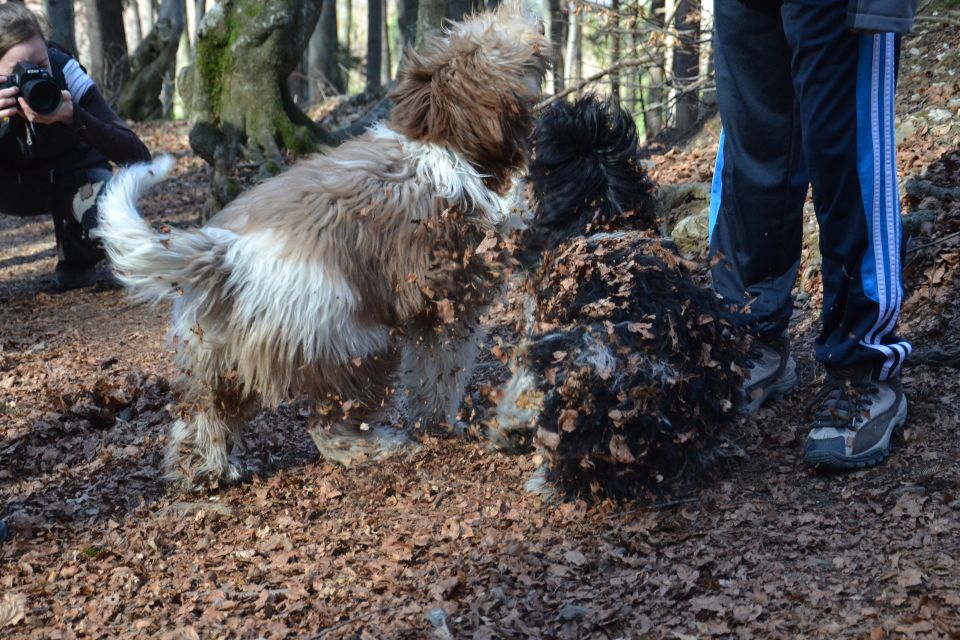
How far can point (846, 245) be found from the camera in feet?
10.1

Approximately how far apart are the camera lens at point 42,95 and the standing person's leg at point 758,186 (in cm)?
416

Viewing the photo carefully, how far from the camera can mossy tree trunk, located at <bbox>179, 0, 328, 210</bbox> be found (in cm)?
744

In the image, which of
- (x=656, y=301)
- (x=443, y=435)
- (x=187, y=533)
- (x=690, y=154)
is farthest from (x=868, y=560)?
(x=690, y=154)

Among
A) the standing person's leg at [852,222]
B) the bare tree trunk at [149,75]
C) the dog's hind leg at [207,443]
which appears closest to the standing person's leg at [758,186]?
the standing person's leg at [852,222]

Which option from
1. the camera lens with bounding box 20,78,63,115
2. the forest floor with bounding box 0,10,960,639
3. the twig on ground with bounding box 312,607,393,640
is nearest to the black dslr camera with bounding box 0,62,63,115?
the camera lens with bounding box 20,78,63,115

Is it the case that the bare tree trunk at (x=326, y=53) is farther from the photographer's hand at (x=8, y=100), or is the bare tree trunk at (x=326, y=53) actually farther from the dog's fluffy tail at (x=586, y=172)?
the dog's fluffy tail at (x=586, y=172)

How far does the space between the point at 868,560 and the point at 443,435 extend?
6.12 ft

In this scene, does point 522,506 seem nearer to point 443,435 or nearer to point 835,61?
point 443,435

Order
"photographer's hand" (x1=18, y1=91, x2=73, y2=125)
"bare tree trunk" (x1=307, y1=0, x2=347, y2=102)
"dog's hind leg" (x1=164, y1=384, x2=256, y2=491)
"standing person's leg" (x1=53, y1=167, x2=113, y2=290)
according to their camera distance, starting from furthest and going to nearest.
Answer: "bare tree trunk" (x1=307, y1=0, x2=347, y2=102), "standing person's leg" (x1=53, y1=167, x2=113, y2=290), "photographer's hand" (x1=18, y1=91, x2=73, y2=125), "dog's hind leg" (x1=164, y1=384, x2=256, y2=491)

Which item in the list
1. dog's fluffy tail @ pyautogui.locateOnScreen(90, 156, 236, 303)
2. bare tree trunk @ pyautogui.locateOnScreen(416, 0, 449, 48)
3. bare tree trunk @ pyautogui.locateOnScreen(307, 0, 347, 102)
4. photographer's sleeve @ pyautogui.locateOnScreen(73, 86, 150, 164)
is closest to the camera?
dog's fluffy tail @ pyautogui.locateOnScreen(90, 156, 236, 303)

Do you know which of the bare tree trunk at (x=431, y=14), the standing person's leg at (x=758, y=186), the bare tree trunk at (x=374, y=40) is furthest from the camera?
the bare tree trunk at (x=374, y=40)

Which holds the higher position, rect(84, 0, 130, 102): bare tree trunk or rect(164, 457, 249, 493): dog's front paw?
rect(84, 0, 130, 102): bare tree trunk

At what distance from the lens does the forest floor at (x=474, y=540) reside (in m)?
2.52

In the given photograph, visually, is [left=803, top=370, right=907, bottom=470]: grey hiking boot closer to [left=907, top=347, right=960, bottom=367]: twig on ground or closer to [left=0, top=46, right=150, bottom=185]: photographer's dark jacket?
[left=907, top=347, right=960, bottom=367]: twig on ground
